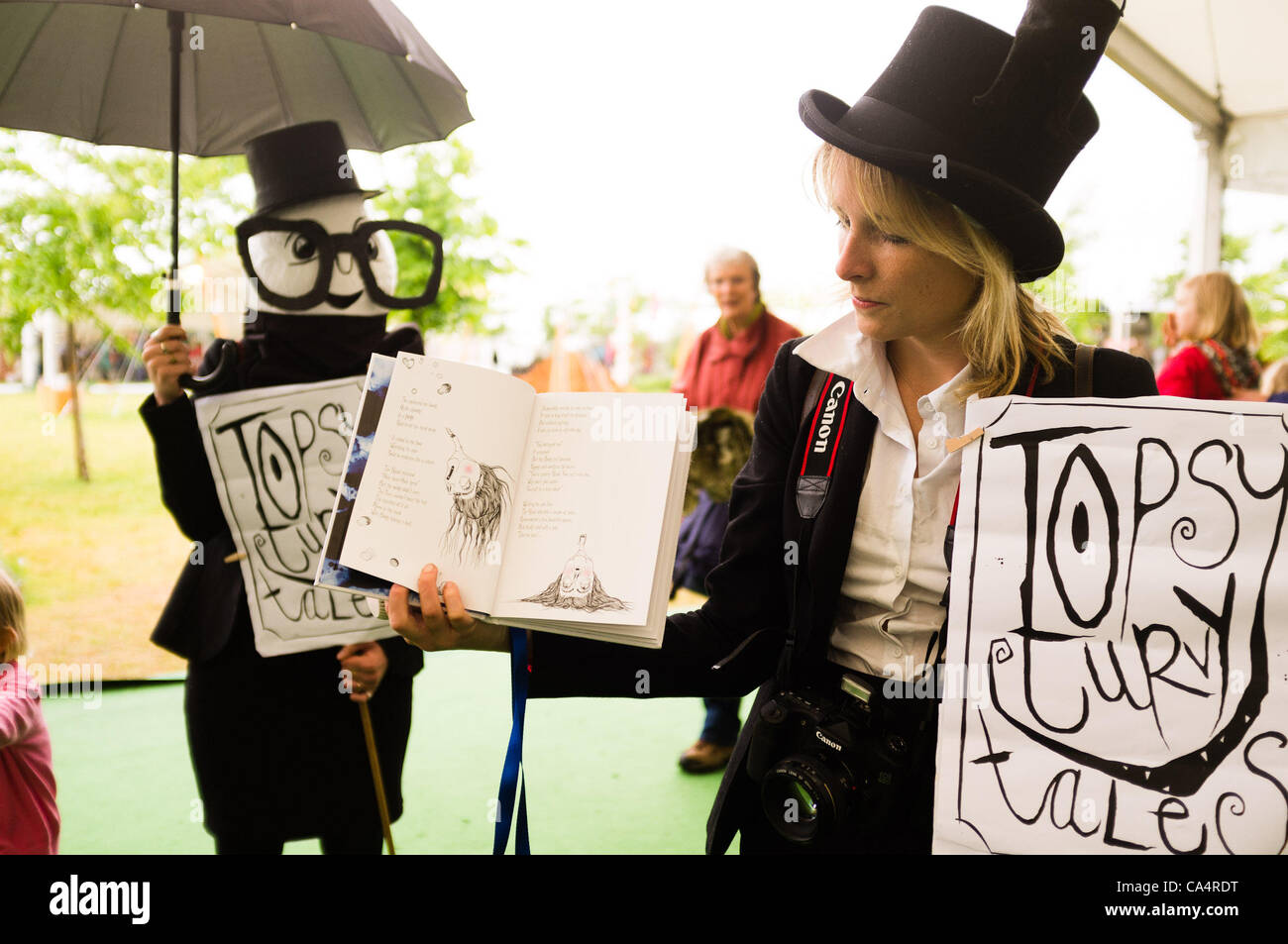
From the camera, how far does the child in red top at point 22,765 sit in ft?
6.44

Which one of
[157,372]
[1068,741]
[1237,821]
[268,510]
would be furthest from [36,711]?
[1237,821]

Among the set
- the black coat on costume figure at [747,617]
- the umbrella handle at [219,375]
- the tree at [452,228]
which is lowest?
the black coat on costume figure at [747,617]

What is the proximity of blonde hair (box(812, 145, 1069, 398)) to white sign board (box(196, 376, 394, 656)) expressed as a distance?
120 cm

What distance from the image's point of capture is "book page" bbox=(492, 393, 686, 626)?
1358 mm

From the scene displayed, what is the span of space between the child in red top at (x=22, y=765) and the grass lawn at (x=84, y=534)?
3392mm

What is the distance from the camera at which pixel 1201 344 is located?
176 inches

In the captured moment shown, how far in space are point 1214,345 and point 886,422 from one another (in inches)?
147

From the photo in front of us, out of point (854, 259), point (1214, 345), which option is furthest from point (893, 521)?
point (1214, 345)

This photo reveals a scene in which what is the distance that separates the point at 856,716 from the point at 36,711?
A: 1.67 m

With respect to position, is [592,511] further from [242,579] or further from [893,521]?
[242,579]

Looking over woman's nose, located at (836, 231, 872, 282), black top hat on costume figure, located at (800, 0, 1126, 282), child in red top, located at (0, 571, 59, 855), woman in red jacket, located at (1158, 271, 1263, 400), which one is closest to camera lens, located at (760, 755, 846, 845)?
woman's nose, located at (836, 231, 872, 282)

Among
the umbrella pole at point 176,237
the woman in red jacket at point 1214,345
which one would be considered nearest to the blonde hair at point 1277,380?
the woman in red jacket at point 1214,345

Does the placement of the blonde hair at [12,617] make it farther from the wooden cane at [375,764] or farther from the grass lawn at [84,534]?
the grass lawn at [84,534]

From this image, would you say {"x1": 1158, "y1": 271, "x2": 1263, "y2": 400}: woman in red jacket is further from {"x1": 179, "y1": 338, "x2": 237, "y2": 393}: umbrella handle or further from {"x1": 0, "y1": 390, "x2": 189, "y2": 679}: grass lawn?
{"x1": 0, "y1": 390, "x2": 189, "y2": 679}: grass lawn
